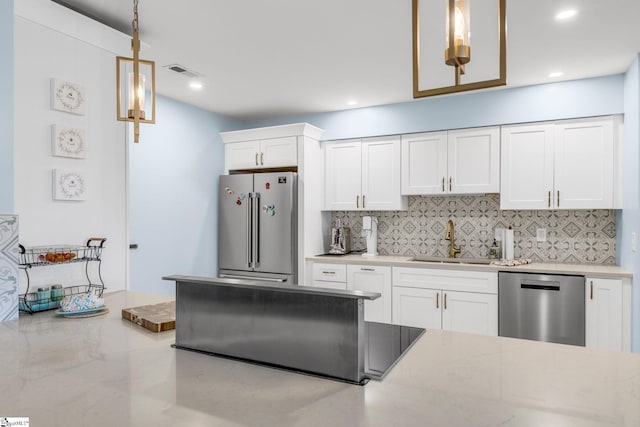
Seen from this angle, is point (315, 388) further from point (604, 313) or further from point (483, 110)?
point (483, 110)

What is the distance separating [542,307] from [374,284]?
4.64 ft

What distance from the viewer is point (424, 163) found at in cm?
396

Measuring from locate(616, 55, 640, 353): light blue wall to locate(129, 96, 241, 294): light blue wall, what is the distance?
12.4ft

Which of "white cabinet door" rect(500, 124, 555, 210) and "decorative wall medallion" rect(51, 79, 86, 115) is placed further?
"white cabinet door" rect(500, 124, 555, 210)

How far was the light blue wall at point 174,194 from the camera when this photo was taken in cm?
363

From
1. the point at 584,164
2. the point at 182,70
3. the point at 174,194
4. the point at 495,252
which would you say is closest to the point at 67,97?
the point at 182,70

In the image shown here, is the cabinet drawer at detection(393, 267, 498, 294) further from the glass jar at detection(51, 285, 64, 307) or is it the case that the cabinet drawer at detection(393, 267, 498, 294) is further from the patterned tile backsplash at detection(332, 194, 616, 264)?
the glass jar at detection(51, 285, 64, 307)

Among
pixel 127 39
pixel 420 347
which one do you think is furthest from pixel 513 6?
pixel 127 39

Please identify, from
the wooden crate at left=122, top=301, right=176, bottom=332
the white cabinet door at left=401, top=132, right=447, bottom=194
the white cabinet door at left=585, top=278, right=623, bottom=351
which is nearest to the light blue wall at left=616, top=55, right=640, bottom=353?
the white cabinet door at left=585, top=278, right=623, bottom=351

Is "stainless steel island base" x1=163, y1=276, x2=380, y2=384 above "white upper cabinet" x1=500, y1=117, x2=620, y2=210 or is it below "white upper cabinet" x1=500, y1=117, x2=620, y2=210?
below

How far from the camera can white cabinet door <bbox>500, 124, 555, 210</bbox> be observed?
136 inches

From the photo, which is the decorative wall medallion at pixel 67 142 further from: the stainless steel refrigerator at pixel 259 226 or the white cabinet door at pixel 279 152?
the white cabinet door at pixel 279 152

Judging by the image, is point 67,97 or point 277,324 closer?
point 277,324

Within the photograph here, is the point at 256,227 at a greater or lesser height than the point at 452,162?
lesser
